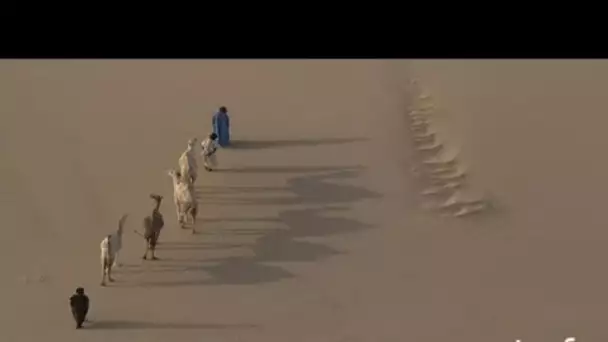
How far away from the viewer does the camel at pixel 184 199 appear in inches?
281

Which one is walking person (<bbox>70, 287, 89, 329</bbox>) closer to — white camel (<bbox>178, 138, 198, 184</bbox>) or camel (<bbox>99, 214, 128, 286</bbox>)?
camel (<bbox>99, 214, 128, 286</bbox>)

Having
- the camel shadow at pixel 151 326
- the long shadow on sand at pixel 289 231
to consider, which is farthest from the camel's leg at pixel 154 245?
the camel shadow at pixel 151 326

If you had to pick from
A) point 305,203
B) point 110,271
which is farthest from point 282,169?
point 110,271

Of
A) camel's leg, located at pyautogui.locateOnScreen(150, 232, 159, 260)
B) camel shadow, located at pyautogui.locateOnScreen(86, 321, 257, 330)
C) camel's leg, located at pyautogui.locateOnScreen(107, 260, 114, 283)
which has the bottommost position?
camel shadow, located at pyautogui.locateOnScreen(86, 321, 257, 330)

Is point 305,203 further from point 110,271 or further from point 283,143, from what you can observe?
point 110,271

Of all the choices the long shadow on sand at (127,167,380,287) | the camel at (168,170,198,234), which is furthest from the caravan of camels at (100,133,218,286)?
the long shadow on sand at (127,167,380,287)

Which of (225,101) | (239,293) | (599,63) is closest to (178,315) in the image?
(239,293)

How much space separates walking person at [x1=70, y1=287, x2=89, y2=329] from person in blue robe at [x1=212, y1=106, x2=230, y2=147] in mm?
2545

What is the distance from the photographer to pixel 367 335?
6258mm

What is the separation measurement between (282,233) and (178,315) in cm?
122

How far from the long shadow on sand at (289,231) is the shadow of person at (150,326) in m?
0.43

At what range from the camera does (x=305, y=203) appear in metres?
7.71

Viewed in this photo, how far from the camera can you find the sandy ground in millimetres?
6414

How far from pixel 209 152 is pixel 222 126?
1.31ft
